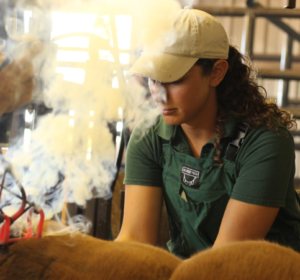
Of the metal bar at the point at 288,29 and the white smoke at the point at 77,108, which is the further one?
the metal bar at the point at 288,29

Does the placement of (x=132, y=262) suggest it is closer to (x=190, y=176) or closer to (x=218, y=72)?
(x=190, y=176)

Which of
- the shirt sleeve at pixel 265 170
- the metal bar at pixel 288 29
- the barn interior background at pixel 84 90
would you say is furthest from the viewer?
the metal bar at pixel 288 29

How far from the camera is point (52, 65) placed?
78cm

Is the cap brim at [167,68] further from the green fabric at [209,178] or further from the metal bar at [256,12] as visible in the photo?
the metal bar at [256,12]

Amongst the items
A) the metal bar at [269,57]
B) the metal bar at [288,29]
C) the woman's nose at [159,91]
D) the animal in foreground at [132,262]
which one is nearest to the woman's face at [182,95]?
the woman's nose at [159,91]

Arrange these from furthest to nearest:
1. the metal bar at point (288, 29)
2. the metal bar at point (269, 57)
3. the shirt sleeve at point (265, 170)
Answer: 1. the metal bar at point (269, 57)
2. the metal bar at point (288, 29)
3. the shirt sleeve at point (265, 170)

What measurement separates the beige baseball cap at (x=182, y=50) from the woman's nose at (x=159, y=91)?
0.12 feet

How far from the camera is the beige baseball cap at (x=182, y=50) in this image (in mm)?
831

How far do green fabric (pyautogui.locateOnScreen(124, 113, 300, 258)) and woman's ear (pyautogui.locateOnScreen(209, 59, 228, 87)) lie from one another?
11 centimetres

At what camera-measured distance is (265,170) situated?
0.82 meters

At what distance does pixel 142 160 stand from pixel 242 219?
0.33m

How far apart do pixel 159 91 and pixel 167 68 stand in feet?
0.23

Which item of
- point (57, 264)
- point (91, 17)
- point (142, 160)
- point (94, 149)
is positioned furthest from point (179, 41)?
point (57, 264)

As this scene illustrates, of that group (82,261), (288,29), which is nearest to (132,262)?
(82,261)
